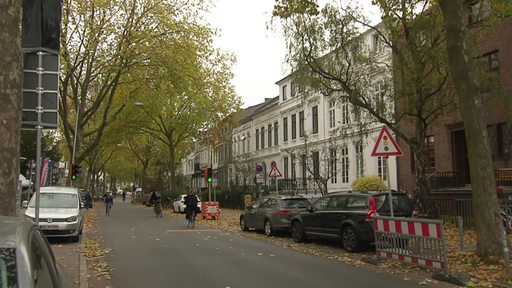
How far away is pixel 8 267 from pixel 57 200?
15.2 m

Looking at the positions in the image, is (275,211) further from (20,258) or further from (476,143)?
(20,258)

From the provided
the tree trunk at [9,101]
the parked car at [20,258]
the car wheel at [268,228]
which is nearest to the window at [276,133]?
the car wheel at [268,228]

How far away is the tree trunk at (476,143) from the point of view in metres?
9.95

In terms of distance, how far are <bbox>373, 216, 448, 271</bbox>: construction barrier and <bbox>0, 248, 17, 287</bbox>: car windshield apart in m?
7.99

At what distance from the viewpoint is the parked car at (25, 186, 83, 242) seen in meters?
15.0

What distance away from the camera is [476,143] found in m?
10.2

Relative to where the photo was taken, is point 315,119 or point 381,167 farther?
point 315,119

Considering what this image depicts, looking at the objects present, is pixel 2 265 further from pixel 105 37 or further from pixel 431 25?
pixel 105 37

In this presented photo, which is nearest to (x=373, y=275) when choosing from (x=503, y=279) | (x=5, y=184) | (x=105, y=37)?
(x=503, y=279)

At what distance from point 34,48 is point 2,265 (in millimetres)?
5723

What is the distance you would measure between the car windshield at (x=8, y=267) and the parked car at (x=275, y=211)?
14.8 metres

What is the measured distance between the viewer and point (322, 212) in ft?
47.1

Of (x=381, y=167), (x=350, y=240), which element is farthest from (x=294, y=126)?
(x=350, y=240)

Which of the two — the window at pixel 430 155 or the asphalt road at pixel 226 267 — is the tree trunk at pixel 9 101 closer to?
the asphalt road at pixel 226 267
